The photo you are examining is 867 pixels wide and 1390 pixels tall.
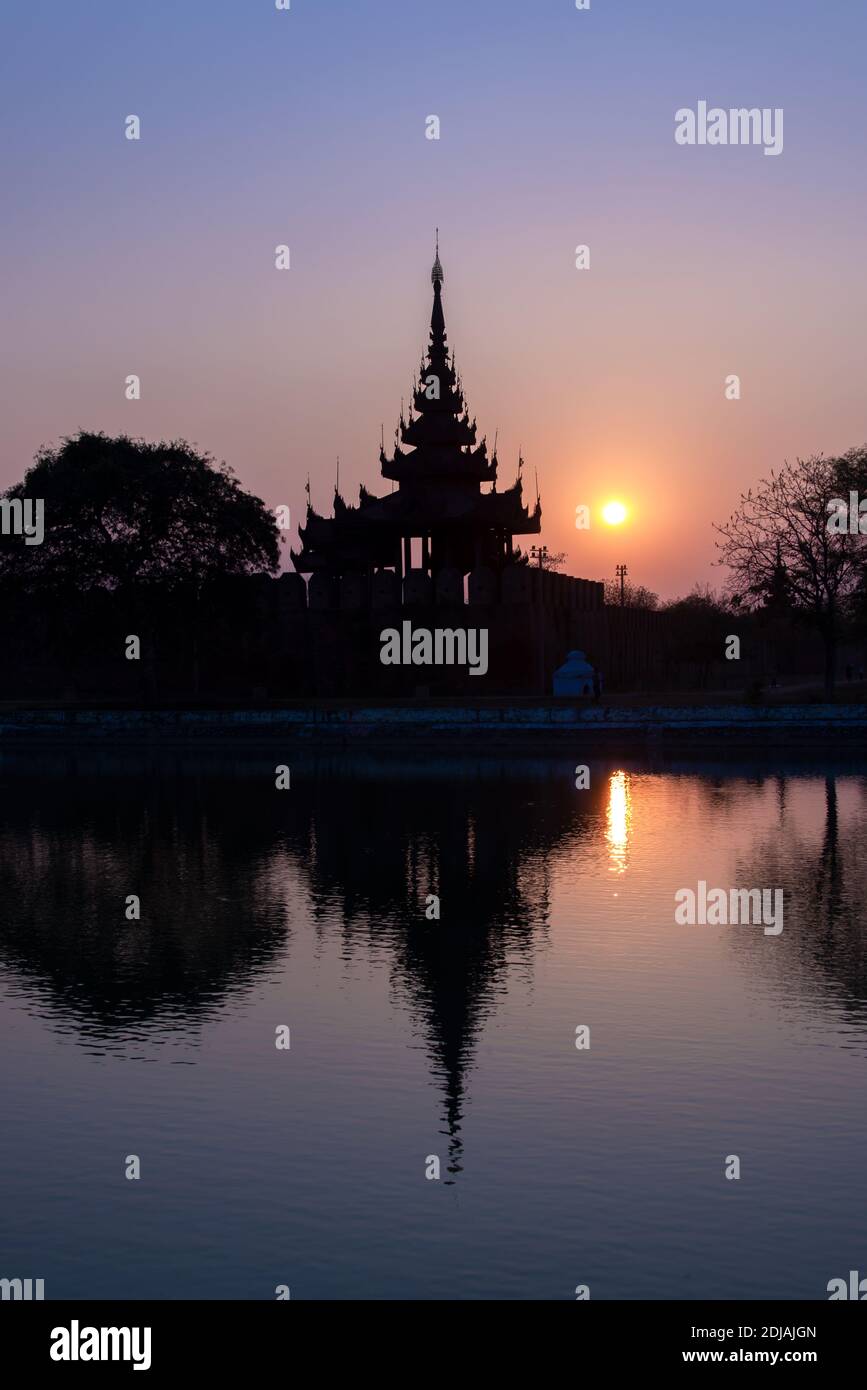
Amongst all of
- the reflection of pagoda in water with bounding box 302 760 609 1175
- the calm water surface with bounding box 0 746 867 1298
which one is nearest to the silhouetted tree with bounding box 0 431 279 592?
the reflection of pagoda in water with bounding box 302 760 609 1175

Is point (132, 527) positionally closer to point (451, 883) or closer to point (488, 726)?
point (488, 726)

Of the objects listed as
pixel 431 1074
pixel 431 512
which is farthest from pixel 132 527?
pixel 431 1074

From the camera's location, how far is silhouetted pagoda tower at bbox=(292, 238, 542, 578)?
87.4 metres

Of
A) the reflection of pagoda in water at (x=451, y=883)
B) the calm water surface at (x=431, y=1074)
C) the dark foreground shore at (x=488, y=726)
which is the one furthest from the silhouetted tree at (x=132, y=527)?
the calm water surface at (x=431, y=1074)

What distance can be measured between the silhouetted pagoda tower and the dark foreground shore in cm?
2055

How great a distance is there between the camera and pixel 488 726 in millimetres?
62219

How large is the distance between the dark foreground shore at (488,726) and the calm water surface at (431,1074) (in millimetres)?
31987

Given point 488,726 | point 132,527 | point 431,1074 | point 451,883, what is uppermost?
point 132,527

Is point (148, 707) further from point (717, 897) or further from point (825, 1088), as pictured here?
point (825, 1088)

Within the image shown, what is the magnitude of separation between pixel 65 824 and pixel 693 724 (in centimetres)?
3213

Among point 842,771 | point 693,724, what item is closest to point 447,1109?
point 842,771

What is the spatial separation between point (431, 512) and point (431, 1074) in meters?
74.9

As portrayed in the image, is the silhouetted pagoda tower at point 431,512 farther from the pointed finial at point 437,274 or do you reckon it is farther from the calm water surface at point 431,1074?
the calm water surface at point 431,1074
